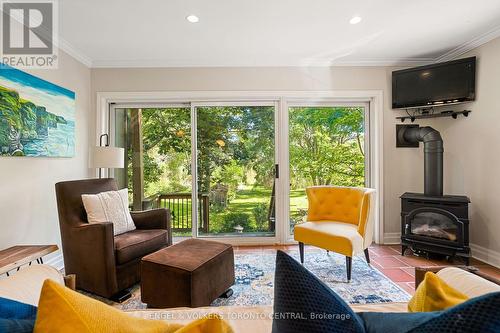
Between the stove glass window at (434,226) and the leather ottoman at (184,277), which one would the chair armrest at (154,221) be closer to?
the leather ottoman at (184,277)

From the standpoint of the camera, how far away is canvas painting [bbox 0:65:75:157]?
2.19 m

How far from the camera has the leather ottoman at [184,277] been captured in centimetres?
174

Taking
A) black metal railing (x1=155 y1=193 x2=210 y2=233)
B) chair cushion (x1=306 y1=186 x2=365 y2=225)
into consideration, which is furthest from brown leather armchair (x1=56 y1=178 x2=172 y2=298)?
chair cushion (x1=306 y1=186 x2=365 y2=225)

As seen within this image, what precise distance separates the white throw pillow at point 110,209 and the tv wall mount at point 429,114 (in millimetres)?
3575

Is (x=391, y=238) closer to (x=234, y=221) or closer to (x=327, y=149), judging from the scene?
(x=327, y=149)

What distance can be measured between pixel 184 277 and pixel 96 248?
871 millimetres

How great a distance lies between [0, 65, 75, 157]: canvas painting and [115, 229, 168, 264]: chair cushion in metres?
1.22

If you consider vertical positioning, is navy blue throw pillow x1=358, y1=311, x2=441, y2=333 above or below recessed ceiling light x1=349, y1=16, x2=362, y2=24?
below

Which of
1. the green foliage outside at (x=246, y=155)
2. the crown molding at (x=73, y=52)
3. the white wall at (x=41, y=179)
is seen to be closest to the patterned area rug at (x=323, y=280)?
the green foliage outside at (x=246, y=155)

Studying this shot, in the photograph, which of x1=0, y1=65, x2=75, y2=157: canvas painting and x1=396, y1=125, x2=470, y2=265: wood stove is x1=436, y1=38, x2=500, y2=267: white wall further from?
x1=0, y1=65, x2=75, y2=157: canvas painting

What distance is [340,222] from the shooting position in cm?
288

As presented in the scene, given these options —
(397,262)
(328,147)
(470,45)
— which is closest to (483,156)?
(470,45)

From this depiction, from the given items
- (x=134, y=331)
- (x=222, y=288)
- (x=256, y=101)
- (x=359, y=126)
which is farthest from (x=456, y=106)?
(x=134, y=331)

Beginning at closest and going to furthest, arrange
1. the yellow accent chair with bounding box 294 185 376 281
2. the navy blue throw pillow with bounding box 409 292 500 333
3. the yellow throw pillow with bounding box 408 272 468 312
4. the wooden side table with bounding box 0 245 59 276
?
the navy blue throw pillow with bounding box 409 292 500 333 < the yellow throw pillow with bounding box 408 272 468 312 < the wooden side table with bounding box 0 245 59 276 < the yellow accent chair with bounding box 294 185 376 281
